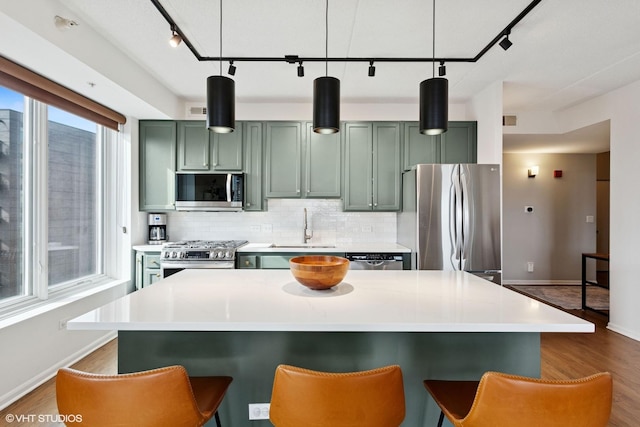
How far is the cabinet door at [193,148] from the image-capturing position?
3803 millimetres

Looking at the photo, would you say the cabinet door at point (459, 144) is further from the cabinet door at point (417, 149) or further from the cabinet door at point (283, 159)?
the cabinet door at point (283, 159)

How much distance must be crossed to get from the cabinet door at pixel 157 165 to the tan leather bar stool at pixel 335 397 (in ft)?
10.7

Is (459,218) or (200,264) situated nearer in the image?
(459,218)

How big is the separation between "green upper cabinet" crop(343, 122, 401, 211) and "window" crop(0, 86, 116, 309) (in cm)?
271

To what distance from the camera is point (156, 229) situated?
12.9ft

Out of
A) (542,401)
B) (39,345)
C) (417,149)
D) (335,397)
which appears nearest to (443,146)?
(417,149)

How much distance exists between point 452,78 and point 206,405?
3.41 m

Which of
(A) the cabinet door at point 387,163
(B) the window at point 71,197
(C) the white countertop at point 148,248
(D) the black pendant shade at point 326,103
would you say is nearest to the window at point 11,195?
(B) the window at point 71,197

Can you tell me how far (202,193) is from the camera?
374 cm

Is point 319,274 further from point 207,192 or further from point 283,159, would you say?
point 207,192

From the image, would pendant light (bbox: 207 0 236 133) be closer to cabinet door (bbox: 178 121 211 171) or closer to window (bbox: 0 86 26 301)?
window (bbox: 0 86 26 301)

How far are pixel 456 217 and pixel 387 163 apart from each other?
3.47 ft

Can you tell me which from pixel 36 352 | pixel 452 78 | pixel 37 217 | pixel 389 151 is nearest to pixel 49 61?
pixel 37 217

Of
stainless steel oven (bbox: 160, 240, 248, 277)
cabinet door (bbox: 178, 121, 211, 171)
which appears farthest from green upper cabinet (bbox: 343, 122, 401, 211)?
cabinet door (bbox: 178, 121, 211, 171)
